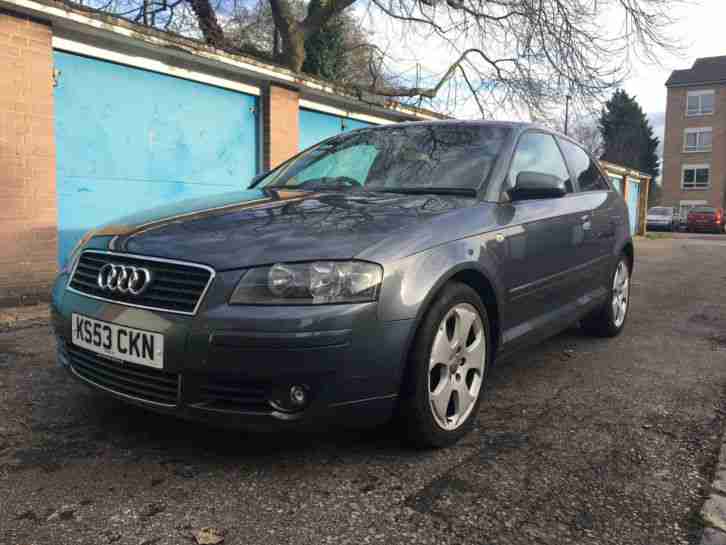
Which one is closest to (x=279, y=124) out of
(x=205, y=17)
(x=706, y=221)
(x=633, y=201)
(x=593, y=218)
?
(x=593, y=218)

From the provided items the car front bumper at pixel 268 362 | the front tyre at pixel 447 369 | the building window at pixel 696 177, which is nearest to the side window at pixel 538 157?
the front tyre at pixel 447 369

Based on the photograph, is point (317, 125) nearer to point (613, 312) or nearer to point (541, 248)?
point (613, 312)

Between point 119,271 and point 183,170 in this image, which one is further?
point 183,170

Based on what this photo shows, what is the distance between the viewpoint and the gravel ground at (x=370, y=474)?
2.04 metres

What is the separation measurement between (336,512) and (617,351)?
10.3 feet

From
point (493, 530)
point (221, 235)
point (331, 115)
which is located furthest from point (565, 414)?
point (331, 115)

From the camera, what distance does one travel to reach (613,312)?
491cm

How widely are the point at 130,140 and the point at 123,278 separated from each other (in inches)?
192

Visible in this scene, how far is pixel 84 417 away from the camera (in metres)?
2.97

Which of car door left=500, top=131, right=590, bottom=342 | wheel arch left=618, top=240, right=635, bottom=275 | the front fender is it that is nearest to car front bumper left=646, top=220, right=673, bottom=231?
wheel arch left=618, top=240, right=635, bottom=275

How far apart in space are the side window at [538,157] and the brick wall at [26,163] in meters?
4.57

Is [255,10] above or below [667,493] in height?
above

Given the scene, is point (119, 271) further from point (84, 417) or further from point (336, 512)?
point (336, 512)

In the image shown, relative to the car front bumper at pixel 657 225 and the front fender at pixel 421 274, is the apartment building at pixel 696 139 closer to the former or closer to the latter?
the car front bumper at pixel 657 225
